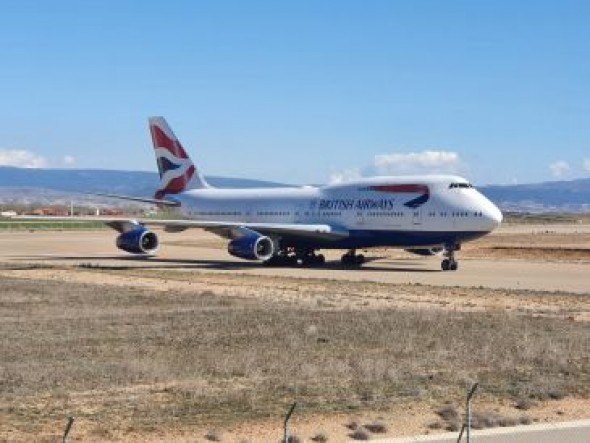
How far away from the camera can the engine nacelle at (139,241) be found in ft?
154

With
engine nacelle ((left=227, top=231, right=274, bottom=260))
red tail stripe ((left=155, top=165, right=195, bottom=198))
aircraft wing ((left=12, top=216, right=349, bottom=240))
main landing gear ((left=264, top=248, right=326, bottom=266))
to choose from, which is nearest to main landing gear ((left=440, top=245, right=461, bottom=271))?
aircraft wing ((left=12, top=216, right=349, bottom=240))

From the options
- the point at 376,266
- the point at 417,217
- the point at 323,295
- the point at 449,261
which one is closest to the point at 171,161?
the point at 376,266

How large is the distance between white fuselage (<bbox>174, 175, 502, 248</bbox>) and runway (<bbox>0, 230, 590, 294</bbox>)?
154 centimetres

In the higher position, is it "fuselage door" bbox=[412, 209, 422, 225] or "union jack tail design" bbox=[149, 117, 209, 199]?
"union jack tail design" bbox=[149, 117, 209, 199]

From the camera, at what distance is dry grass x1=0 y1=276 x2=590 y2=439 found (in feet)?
43.1

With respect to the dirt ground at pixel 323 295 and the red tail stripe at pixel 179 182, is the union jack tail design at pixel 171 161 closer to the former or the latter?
the red tail stripe at pixel 179 182

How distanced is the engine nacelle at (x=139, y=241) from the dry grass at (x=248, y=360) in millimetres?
21283

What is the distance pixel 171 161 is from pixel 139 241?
916 centimetres

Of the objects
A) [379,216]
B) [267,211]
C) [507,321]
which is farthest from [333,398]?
[267,211]

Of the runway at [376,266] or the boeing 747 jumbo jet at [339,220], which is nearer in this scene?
the runway at [376,266]

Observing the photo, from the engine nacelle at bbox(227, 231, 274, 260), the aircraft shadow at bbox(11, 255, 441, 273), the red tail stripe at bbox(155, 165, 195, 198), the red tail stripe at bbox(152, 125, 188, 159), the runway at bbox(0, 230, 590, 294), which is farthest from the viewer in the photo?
the red tail stripe at bbox(152, 125, 188, 159)

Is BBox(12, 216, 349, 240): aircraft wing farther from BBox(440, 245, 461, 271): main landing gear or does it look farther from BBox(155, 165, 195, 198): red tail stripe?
BBox(155, 165, 195, 198): red tail stripe

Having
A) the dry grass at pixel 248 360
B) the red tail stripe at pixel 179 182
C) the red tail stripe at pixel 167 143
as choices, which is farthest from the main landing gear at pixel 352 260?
the dry grass at pixel 248 360

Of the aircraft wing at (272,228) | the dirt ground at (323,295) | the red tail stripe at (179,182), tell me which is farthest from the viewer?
the red tail stripe at (179,182)
